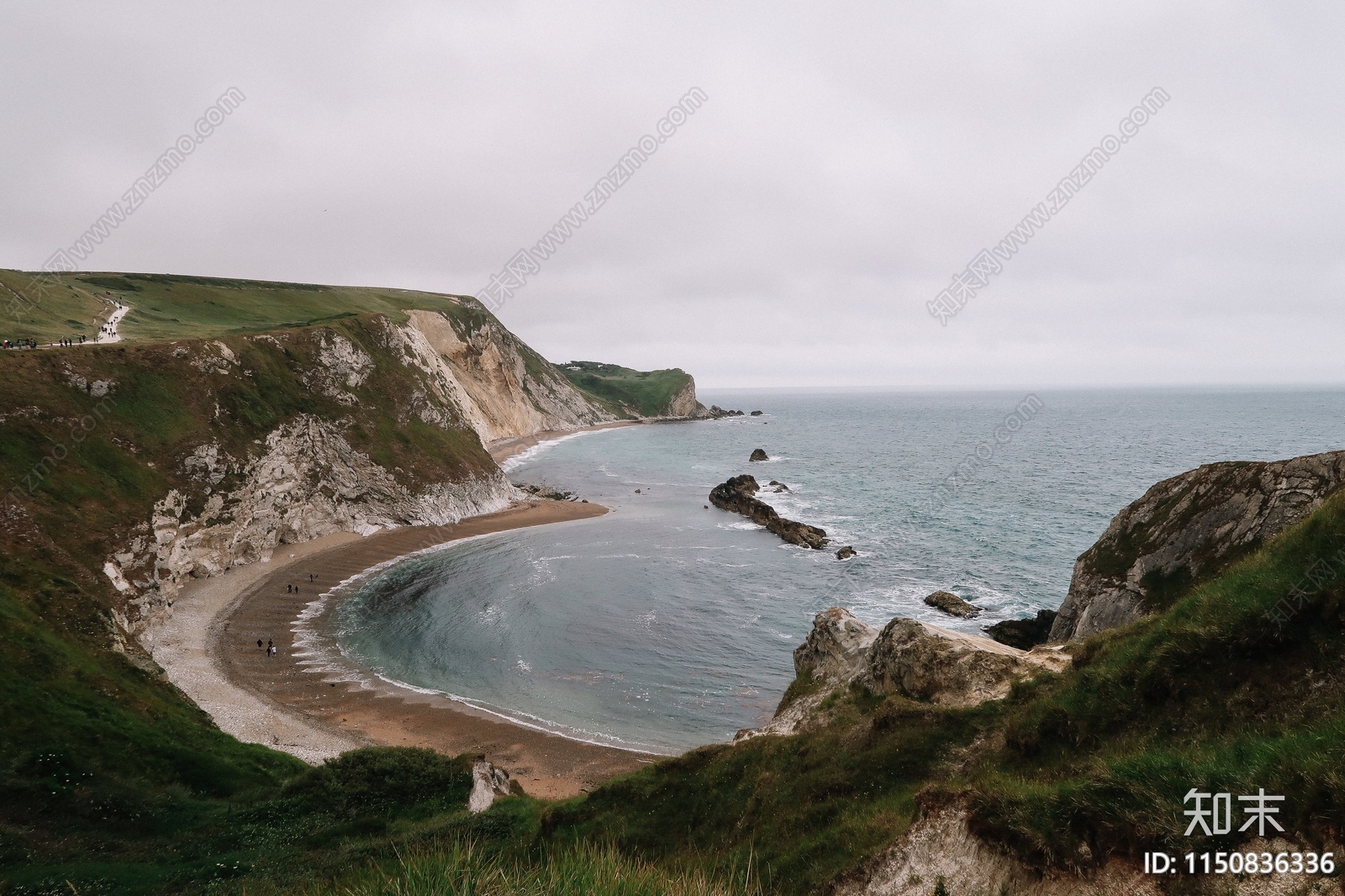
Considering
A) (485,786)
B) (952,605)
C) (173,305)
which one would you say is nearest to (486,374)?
(173,305)

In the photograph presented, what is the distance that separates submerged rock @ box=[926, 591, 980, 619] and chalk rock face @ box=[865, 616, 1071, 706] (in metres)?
28.2

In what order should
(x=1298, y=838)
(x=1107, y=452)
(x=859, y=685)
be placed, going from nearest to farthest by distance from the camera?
(x=1298, y=838)
(x=859, y=685)
(x=1107, y=452)

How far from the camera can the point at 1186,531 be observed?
86.4 feet

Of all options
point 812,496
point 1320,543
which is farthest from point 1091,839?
point 812,496

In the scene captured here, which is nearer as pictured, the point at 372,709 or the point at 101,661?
the point at 101,661

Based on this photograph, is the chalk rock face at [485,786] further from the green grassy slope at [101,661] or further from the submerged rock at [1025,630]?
the submerged rock at [1025,630]

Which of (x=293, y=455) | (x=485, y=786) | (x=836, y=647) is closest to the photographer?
(x=485, y=786)

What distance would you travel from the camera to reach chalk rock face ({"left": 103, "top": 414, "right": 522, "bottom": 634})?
4516 centimetres

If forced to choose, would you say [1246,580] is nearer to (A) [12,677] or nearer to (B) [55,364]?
(A) [12,677]

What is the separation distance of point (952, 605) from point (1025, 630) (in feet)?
22.2

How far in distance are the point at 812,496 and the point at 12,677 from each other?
8403 centimetres

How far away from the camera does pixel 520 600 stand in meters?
52.0

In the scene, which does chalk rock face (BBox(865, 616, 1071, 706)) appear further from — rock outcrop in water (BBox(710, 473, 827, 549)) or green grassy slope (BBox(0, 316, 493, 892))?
rock outcrop in water (BBox(710, 473, 827, 549))

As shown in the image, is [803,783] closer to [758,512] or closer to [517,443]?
[758,512]
